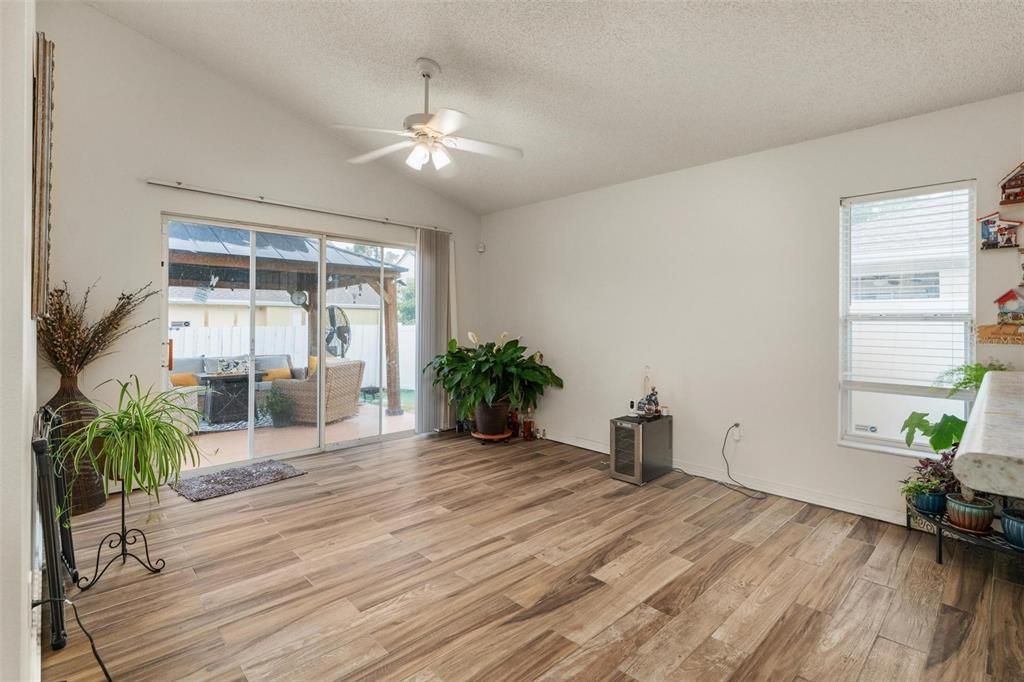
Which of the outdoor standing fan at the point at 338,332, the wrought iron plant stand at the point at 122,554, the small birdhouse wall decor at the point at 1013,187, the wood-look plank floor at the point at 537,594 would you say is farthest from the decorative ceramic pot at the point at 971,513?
the outdoor standing fan at the point at 338,332

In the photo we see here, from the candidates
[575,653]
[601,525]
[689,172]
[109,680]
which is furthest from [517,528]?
[689,172]

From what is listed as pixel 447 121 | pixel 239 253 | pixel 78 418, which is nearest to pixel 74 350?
pixel 78 418

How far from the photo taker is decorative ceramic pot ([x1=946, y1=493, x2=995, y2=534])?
8.35 ft

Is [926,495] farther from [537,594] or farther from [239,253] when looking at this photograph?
[239,253]

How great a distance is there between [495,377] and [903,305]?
3.61m

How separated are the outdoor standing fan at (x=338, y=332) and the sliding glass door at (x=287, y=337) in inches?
0.4

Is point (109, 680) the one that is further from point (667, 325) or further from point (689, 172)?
point (689, 172)

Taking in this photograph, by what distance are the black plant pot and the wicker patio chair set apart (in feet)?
4.56

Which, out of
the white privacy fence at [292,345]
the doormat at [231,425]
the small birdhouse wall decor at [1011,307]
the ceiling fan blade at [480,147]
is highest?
the ceiling fan blade at [480,147]

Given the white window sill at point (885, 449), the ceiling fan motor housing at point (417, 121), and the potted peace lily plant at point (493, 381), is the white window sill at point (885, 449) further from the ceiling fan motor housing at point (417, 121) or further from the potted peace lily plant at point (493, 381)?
the ceiling fan motor housing at point (417, 121)

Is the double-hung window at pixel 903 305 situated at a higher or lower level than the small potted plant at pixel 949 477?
higher

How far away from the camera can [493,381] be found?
5.32m

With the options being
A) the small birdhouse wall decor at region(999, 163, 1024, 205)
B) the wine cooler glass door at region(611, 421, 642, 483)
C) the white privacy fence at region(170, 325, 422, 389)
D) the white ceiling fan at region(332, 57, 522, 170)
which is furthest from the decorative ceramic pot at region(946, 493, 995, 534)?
the white privacy fence at region(170, 325, 422, 389)

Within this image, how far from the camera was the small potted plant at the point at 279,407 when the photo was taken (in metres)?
4.70
